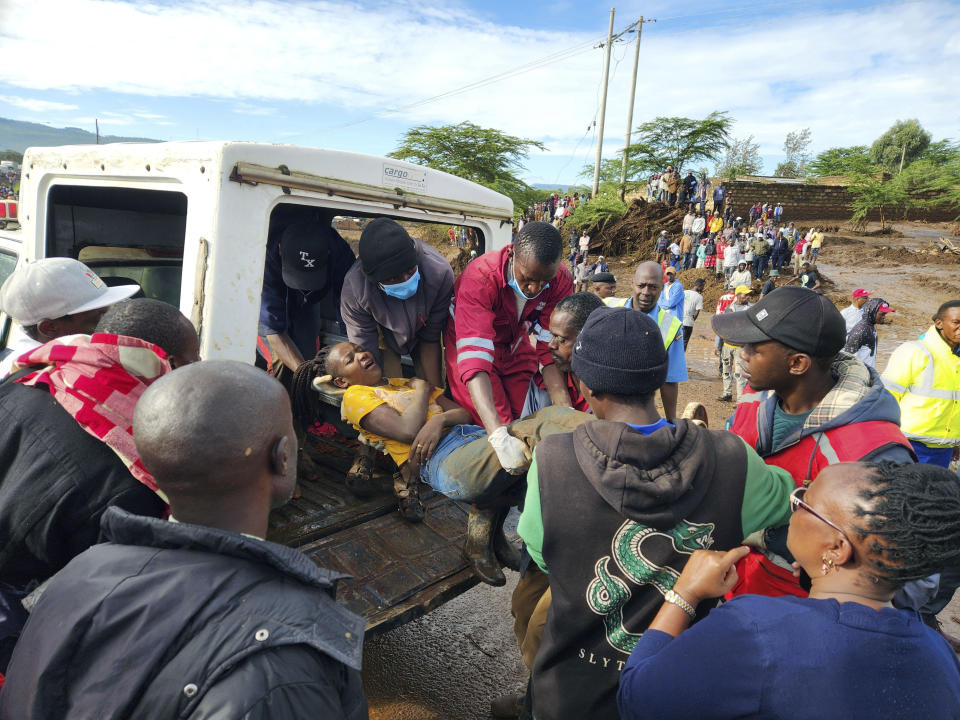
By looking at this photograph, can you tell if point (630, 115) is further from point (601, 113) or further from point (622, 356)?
point (622, 356)

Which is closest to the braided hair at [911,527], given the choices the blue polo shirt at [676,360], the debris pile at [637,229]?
the blue polo shirt at [676,360]

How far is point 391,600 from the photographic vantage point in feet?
7.59

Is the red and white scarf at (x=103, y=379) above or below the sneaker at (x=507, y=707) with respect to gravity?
above

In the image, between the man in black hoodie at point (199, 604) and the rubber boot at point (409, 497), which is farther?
the rubber boot at point (409, 497)

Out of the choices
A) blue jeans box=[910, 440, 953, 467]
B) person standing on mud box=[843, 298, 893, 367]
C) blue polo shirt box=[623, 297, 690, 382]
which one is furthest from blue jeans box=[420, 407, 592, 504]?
person standing on mud box=[843, 298, 893, 367]

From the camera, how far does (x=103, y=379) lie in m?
1.47

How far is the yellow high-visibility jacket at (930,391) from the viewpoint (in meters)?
3.67

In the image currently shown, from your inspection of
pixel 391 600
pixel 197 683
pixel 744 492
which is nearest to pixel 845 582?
pixel 744 492

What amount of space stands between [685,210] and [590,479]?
23.3 meters

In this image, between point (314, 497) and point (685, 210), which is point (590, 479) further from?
point (685, 210)

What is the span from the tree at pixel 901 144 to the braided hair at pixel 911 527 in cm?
4808

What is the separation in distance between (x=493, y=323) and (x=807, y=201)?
27.4 m

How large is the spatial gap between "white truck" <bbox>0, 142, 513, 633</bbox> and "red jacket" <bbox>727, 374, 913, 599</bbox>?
4.23 ft

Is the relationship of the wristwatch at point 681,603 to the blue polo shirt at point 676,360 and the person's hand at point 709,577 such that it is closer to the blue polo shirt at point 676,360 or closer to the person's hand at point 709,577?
the person's hand at point 709,577
